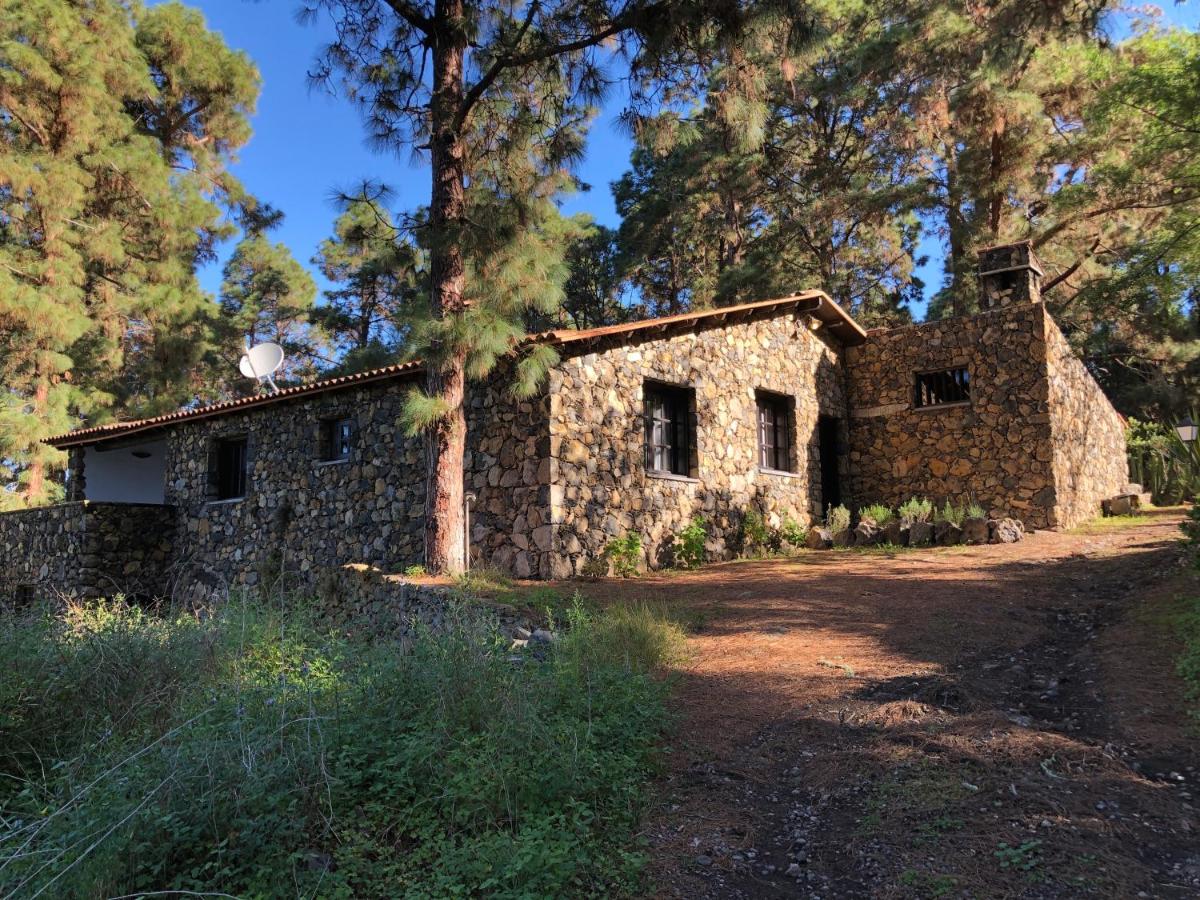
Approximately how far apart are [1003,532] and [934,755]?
869cm

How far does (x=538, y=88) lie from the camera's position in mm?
10648

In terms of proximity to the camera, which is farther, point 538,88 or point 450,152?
point 538,88

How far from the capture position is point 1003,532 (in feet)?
38.8

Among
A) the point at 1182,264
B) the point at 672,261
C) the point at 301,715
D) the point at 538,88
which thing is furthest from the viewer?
the point at 672,261

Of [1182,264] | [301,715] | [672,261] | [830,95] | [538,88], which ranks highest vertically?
[830,95]

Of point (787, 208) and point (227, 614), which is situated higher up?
point (787, 208)

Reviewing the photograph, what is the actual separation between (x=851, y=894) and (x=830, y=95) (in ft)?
61.6

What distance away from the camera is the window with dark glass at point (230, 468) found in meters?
14.3

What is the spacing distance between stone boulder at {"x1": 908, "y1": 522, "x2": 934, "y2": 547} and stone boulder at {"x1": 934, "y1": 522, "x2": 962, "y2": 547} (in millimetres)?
84

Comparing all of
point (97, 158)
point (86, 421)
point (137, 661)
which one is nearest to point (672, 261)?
point (97, 158)

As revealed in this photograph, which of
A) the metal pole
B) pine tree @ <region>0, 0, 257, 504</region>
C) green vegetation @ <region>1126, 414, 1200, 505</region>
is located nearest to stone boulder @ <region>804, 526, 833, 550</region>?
the metal pole

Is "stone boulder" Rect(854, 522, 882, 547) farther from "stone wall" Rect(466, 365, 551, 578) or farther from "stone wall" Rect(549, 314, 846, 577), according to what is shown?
"stone wall" Rect(466, 365, 551, 578)

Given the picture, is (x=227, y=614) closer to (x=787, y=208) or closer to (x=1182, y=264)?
(x=1182, y=264)

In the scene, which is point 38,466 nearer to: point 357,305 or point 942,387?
point 357,305
